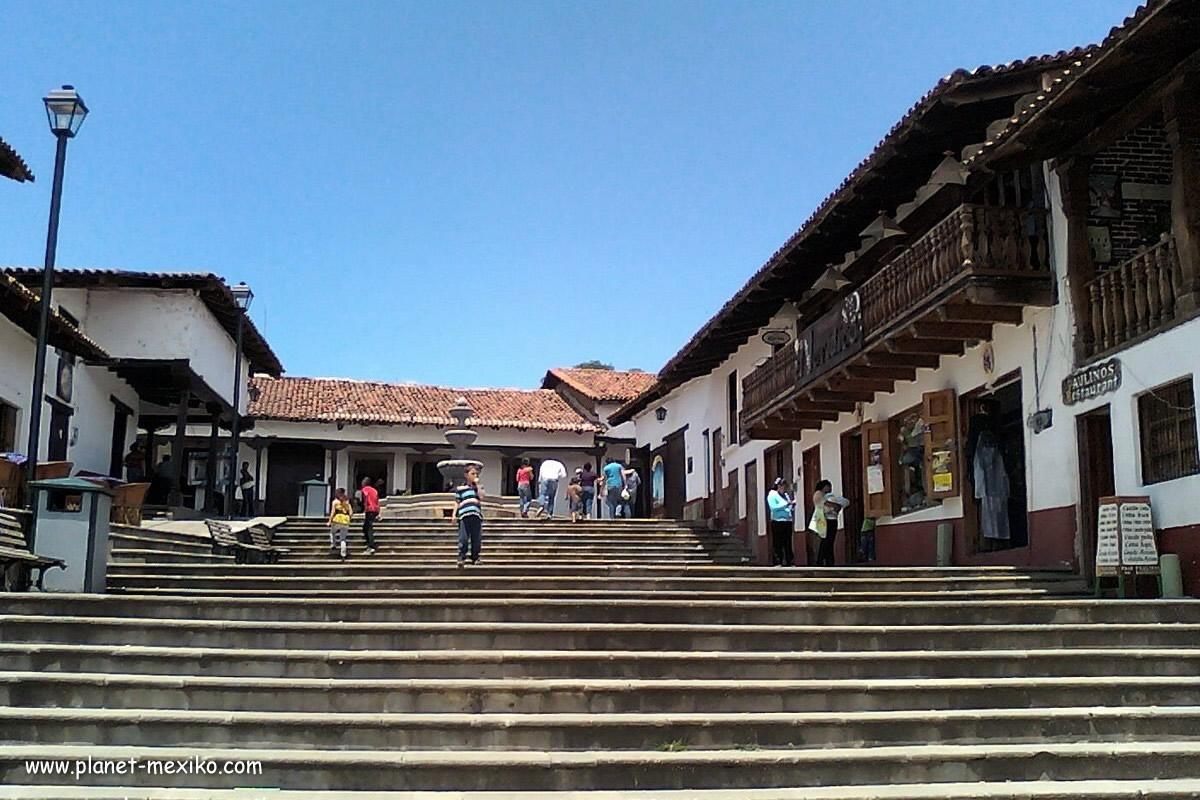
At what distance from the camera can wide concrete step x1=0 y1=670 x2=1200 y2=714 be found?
7.15 meters

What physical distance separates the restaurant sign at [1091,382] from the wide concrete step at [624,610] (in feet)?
8.71

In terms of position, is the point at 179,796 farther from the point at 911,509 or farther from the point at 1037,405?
the point at 911,509

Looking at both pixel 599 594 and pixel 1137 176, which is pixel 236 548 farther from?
pixel 1137 176

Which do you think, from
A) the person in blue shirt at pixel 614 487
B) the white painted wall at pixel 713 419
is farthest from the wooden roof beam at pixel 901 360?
the person in blue shirt at pixel 614 487

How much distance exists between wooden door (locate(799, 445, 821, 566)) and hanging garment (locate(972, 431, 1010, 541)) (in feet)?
18.6

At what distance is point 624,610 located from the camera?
326 inches

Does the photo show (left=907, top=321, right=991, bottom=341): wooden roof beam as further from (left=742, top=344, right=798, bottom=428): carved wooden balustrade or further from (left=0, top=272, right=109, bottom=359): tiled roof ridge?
(left=0, top=272, right=109, bottom=359): tiled roof ridge

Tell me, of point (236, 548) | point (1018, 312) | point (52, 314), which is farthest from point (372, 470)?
point (1018, 312)

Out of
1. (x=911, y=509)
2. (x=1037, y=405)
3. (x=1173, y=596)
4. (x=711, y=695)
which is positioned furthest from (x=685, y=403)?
(x=711, y=695)

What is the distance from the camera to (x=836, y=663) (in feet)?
25.1

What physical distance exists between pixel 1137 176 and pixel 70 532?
1114 cm

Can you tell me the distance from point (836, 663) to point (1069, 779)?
163 cm

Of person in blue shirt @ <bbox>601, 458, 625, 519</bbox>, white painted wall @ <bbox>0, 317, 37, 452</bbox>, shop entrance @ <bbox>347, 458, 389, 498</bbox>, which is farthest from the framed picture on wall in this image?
shop entrance @ <bbox>347, 458, 389, 498</bbox>

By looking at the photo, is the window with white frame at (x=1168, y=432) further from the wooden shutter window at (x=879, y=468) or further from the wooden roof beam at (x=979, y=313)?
the wooden shutter window at (x=879, y=468)
